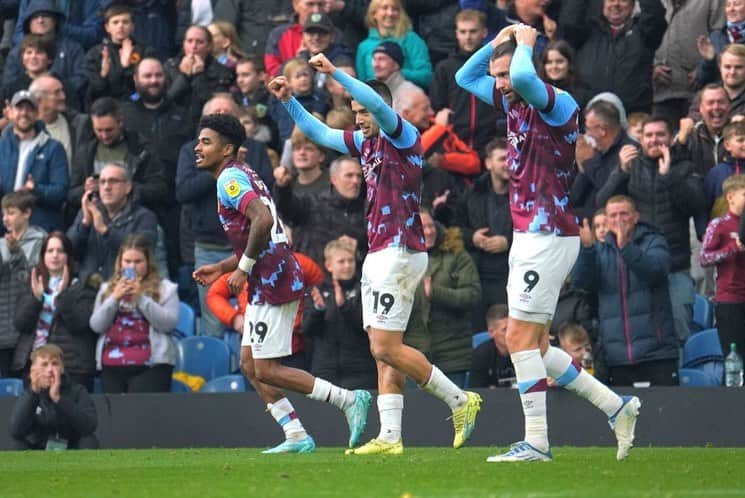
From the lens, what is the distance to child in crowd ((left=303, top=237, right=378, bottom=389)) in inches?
614

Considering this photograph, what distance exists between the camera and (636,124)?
16828 mm

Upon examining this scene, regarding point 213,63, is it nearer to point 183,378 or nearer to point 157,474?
point 183,378

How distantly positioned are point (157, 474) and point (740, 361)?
5.97m

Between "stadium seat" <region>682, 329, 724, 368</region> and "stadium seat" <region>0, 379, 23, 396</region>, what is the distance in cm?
648

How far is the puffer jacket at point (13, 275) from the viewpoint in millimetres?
17094

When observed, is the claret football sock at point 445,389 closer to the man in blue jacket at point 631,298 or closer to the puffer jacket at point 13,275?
the man in blue jacket at point 631,298

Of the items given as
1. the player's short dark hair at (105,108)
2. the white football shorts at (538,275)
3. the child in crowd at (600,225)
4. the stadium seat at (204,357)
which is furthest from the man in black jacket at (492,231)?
the white football shorts at (538,275)

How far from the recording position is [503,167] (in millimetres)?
16812

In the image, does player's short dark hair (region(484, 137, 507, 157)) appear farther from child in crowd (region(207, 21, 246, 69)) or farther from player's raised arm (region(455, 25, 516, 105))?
player's raised arm (region(455, 25, 516, 105))

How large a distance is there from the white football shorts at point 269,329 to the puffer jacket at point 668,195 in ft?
14.7

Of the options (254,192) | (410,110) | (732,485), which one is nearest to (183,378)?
(410,110)

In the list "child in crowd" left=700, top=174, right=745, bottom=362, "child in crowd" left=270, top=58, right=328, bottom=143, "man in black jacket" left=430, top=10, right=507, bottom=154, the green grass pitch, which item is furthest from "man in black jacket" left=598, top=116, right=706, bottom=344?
"child in crowd" left=270, top=58, right=328, bottom=143

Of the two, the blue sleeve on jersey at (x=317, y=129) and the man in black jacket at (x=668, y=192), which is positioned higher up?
the blue sleeve on jersey at (x=317, y=129)

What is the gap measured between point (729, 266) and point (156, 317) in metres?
5.30
